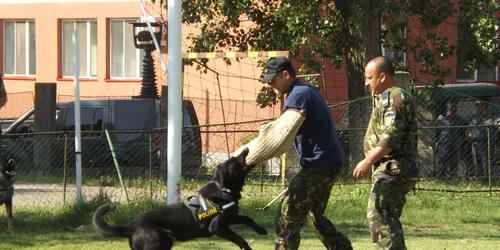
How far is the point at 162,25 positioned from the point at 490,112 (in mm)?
6598

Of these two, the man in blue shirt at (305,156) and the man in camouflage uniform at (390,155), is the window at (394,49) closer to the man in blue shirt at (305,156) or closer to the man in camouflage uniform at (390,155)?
the man in blue shirt at (305,156)

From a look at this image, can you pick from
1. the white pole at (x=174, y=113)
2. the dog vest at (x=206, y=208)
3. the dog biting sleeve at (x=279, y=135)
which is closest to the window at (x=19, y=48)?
the white pole at (x=174, y=113)

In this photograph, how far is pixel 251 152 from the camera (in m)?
7.25

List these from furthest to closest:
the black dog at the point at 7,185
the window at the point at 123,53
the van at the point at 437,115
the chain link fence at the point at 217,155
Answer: the window at the point at 123,53, the van at the point at 437,115, the chain link fence at the point at 217,155, the black dog at the point at 7,185

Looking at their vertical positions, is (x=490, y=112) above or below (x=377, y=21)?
below

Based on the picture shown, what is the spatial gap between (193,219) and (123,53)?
67.1 feet

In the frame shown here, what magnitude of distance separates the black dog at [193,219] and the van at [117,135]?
14.1 ft

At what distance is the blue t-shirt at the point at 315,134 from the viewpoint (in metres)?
7.26

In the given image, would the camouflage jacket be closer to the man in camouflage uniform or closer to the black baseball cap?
the man in camouflage uniform

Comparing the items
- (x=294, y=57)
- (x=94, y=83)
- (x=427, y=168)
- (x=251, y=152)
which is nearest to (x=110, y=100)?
(x=294, y=57)

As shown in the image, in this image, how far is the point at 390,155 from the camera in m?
7.07

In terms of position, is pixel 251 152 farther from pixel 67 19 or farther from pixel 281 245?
pixel 67 19

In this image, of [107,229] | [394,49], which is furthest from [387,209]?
[394,49]

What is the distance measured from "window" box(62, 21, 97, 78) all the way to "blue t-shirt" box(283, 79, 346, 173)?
70.1 feet
